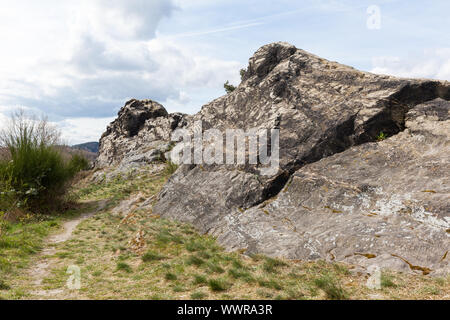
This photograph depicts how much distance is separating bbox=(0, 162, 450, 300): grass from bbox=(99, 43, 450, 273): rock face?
0.70m

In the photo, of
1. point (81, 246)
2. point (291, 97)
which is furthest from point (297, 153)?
point (81, 246)

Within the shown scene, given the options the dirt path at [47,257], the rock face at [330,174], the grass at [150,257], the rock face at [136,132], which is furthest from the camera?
the rock face at [136,132]

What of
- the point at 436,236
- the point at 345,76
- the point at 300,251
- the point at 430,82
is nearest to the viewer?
the point at 436,236

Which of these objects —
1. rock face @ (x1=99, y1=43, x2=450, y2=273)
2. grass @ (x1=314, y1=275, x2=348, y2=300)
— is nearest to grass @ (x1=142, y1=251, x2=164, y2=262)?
rock face @ (x1=99, y1=43, x2=450, y2=273)

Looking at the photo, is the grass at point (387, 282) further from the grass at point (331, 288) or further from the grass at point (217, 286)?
the grass at point (217, 286)

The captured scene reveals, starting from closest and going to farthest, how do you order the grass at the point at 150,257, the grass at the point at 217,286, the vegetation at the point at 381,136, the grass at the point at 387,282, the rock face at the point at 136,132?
the grass at the point at 387,282 → the grass at the point at 217,286 → the grass at the point at 150,257 → the vegetation at the point at 381,136 → the rock face at the point at 136,132

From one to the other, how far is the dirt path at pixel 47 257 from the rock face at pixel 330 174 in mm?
4164

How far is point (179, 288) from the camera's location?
19.9 ft

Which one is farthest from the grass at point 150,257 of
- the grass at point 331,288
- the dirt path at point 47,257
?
the grass at point 331,288

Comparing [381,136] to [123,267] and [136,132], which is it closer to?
[123,267]

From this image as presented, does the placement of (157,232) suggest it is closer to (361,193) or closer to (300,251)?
(300,251)

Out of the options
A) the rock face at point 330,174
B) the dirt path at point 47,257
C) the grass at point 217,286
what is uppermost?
the rock face at point 330,174

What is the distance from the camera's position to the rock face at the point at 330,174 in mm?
7145

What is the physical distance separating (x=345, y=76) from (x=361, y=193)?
220 inches
